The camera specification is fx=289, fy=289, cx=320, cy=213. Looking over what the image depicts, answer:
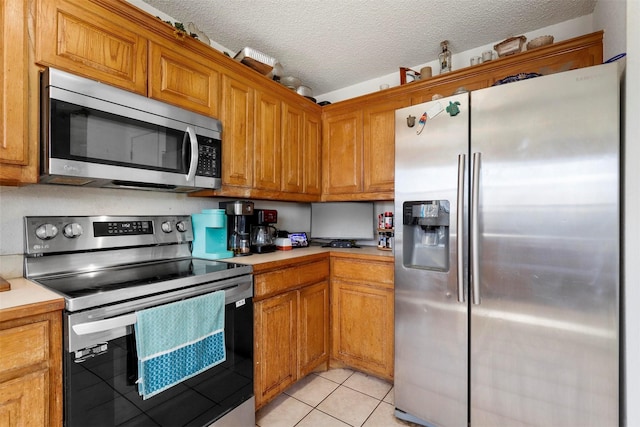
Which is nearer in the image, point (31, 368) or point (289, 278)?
point (31, 368)

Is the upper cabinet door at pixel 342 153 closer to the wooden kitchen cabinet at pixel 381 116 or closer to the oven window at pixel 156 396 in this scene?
the wooden kitchen cabinet at pixel 381 116

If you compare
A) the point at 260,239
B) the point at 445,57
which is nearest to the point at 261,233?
the point at 260,239

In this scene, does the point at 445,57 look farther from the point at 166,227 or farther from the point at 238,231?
the point at 166,227

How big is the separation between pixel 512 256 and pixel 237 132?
5.74ft

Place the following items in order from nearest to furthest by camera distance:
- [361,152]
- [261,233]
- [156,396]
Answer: [156,396]
[261,233]
[361,152]

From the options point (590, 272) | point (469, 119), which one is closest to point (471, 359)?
point (590, 272)

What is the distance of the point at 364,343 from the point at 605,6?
2.50m

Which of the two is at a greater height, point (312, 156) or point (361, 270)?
point (312, 156)

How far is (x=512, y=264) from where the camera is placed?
4.56 feet

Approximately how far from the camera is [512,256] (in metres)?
1.39

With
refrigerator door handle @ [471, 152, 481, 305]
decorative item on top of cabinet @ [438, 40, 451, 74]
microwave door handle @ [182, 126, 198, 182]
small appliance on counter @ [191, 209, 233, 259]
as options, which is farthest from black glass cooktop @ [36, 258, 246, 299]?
decorative item on top of cabinet @ [438, 40, 451, 74]

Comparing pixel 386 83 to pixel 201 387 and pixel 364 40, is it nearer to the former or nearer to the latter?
pixel 364 40

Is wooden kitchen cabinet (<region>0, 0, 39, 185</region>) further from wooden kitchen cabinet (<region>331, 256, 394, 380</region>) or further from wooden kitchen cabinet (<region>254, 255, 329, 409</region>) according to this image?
wooden kitchen cabinet (<region>331, 256, 394, 380</region>)

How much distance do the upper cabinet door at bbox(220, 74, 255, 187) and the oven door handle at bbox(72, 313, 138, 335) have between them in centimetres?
97
